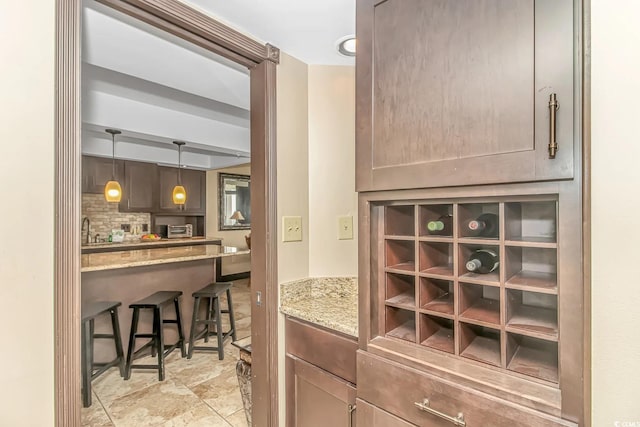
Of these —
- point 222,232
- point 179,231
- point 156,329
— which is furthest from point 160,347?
point 222,232

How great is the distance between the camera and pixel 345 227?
6.05ft

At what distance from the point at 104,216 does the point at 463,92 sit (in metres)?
6.08

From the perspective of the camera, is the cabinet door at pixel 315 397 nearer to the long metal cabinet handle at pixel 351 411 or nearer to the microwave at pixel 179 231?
the long metal cabinet handle at pixel 351 411

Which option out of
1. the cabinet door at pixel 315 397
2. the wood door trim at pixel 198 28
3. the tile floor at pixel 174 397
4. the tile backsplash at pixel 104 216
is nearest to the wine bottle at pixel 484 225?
the cabinet door at pixel 315 397

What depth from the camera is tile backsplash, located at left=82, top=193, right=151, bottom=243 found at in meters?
5.18

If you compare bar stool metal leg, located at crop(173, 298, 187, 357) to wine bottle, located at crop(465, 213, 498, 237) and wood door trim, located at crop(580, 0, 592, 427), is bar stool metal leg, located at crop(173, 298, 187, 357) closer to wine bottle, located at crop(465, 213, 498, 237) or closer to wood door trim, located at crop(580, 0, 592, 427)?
wine bottle, located at crop(465, 213, 498, 237)

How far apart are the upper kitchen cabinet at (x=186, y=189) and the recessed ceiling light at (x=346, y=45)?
5.03 m

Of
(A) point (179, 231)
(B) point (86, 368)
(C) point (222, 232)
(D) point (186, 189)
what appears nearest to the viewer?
(B) point (86, 368)

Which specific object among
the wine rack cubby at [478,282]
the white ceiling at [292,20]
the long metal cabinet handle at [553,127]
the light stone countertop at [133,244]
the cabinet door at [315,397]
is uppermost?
the white ceiling at [292,20]

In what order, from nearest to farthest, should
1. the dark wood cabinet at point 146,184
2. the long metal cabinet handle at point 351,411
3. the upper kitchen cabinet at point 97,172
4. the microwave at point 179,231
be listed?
the long metal cabinet handle at point 351,411, the upper kitchen cabinet at point 97,172, the dark wood cabinet at point 146,184, the microwave at point 179,231

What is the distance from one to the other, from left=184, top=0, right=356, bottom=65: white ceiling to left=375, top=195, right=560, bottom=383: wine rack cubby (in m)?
0.86

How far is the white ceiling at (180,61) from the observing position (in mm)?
1341

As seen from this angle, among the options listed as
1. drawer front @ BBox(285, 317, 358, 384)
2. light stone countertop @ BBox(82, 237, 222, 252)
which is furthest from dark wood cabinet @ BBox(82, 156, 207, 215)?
drawer front @ BBox(285, 317, 358, 384)
